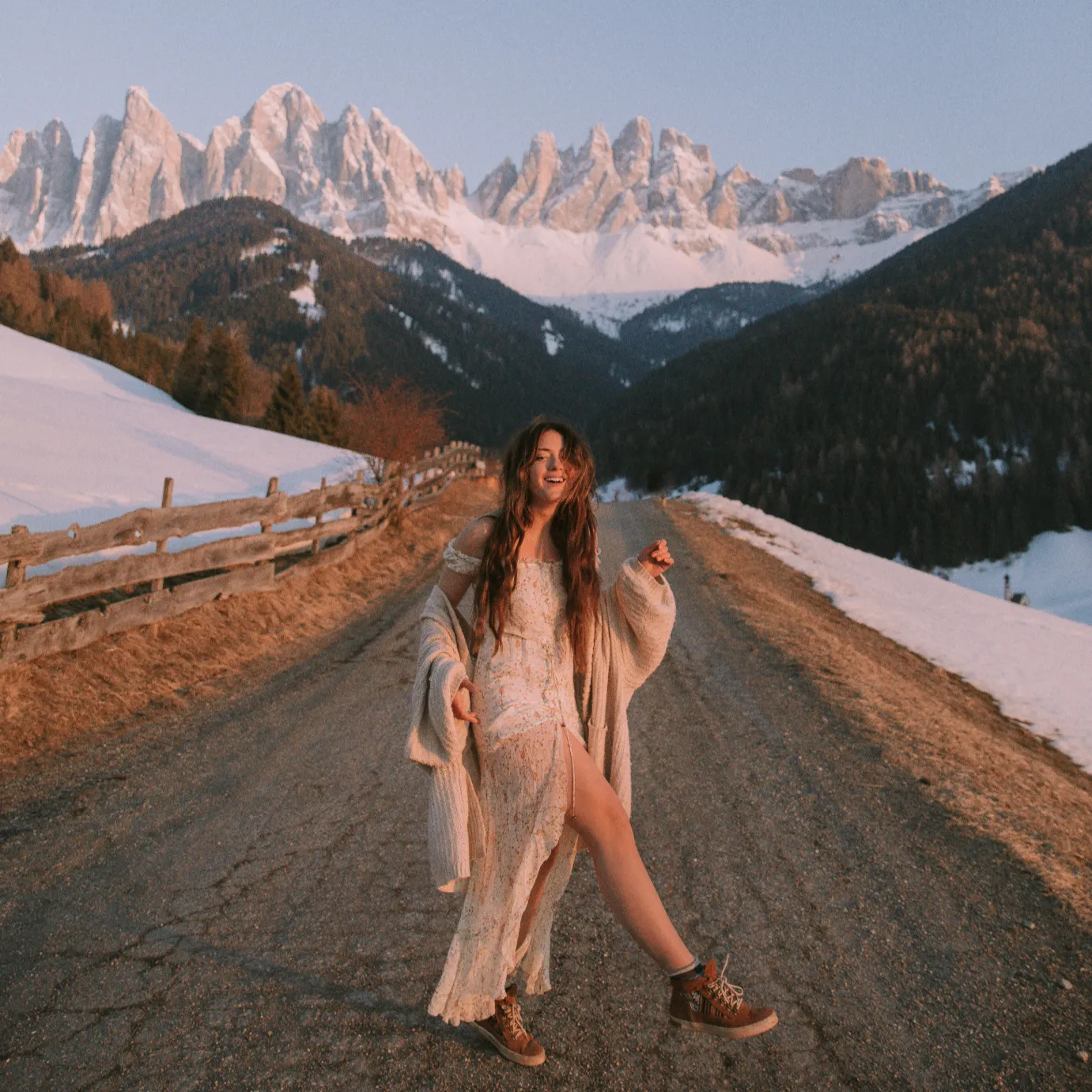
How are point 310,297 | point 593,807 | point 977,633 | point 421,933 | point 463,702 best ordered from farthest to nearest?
point 310,297, point 977,633, point 421,933, point 593,807, point 463,702

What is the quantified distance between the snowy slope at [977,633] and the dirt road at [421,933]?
15.2 ft

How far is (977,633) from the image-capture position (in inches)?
505

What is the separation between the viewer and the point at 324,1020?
2.62 meters

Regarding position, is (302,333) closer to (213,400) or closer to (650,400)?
(650,400)

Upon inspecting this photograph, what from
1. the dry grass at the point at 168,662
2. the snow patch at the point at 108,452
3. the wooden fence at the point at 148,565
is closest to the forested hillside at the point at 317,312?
the snow patch at the point at 108,452

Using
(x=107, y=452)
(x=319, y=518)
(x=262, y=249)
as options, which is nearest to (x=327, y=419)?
(x=107, y=452)

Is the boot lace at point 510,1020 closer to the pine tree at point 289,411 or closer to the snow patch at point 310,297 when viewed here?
the pine tree at point 289,411

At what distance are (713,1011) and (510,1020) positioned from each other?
654 mm

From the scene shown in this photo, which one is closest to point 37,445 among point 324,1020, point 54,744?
point 54,744

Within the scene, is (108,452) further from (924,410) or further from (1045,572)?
(924,410)

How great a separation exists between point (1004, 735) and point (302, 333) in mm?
124490

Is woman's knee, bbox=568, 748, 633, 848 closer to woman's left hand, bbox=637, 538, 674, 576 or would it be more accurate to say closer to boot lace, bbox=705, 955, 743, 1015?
boot lace, bbox=705, 955, 743, 1015

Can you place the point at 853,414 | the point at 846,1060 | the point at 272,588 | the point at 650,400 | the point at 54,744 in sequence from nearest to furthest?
1. the point at 846,1060
2. the point at 54,744
3. the point at 272,588
4. the point at 853,414
5. the point at 650,400

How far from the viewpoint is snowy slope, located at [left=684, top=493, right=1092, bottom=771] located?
8945mm
